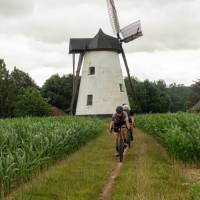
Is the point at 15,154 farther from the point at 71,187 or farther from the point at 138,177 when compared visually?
the point at 138,177

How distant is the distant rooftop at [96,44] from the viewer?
195ft

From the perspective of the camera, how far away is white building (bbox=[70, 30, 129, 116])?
58.3m

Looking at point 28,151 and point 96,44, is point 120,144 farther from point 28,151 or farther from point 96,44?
point 96,44

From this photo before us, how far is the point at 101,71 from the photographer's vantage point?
58.8m

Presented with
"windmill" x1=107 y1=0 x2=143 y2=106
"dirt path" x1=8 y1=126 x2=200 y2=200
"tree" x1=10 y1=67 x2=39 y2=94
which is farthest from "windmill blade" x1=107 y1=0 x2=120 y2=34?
"dirt path" x1=8 y1=126 x2=200 y2=200

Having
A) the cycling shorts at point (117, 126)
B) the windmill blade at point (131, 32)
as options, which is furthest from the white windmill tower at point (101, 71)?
the cycling shorts at point (117, 126)

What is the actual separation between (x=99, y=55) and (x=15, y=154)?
47115 mm

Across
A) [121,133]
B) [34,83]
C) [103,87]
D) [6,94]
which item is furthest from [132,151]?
[34,83]

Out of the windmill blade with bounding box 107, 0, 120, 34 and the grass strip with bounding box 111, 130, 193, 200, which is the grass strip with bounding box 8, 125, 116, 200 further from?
the windmill blade with bounding box 107, 0, 120, 34

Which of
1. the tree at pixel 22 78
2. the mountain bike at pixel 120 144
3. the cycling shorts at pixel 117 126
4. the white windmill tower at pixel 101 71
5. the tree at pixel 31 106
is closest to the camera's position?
the mountain bike at pixel 120 144

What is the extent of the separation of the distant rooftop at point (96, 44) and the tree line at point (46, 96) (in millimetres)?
7123

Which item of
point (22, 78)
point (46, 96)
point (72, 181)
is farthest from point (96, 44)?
Answer: point (72, 181)

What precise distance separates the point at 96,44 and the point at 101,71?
3126 mm

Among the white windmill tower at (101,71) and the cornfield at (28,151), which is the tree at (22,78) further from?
the cornfield at (28,151)
